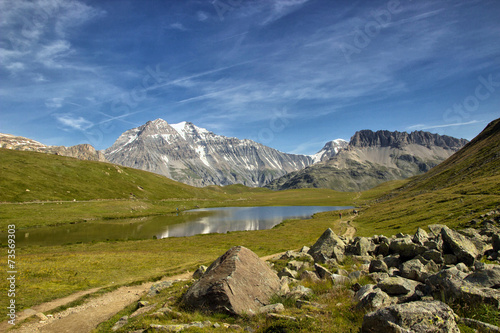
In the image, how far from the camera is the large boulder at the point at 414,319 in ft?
24.8

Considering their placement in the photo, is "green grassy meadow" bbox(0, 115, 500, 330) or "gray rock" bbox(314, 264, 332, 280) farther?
"green grassy meadow" bbox(0, 115, 500, 330)

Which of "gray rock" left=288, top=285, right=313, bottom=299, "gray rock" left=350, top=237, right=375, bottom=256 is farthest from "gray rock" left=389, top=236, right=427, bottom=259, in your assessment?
"gray rock" left=288, top=285, right=313, bottom=299

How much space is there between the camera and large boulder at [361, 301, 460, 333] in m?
7.56

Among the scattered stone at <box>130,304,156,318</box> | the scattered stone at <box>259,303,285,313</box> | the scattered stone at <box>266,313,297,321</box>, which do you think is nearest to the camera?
the scattered stone at <box>266,313,297,321</box>

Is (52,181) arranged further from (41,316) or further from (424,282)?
(424,282)

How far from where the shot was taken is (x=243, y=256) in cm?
1661

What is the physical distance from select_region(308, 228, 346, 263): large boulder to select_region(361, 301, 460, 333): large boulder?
16751 mm

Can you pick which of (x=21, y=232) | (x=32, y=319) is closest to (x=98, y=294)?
(x=32, y=319)

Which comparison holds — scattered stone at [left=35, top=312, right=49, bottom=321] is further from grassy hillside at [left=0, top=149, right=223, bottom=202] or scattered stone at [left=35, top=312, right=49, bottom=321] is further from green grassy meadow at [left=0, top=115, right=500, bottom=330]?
grassy hillside at [left=0, top=149, right=223, bottom=202]

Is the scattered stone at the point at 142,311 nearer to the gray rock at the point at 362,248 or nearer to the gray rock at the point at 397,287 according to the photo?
the gray rock at the point at 397,287

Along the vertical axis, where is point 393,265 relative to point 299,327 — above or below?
below

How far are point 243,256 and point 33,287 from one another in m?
22.2

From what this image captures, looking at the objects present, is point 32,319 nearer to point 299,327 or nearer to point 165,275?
point 165,275

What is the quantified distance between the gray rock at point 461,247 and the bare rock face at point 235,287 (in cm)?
1304
